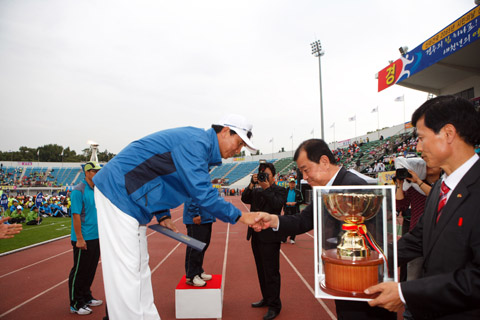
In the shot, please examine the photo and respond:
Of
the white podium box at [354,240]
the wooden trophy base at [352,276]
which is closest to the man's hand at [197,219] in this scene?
the white podium box at [354,240]

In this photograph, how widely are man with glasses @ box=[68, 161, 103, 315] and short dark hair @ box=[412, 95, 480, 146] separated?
400 cm

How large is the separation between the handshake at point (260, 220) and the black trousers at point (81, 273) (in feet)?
9.27

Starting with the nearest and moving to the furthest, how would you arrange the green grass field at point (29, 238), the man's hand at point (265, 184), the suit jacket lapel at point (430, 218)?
the suit jacket lapel at point (430, 218) → the man's hand at point (265, 184) → the green grass field at point (29, 238)

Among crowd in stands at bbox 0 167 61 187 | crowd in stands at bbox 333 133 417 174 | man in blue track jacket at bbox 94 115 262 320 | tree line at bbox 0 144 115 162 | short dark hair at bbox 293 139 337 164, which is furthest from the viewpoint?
tree line at bbox 0 144 115 162

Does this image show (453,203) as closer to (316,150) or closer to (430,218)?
(430,218)

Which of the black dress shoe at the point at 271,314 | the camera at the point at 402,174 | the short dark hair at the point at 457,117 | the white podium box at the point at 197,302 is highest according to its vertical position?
the short dark hair at the point at 457,117

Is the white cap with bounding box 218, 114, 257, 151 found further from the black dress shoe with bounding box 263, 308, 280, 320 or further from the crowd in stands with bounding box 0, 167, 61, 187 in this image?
the crowd in stands with bounding box 0, 167, 61, 187

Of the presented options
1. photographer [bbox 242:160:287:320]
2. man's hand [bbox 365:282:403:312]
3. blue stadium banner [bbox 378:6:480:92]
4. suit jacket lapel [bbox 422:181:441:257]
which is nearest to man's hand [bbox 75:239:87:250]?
photographer [bbox 242:160:287:320]

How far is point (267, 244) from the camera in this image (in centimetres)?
397

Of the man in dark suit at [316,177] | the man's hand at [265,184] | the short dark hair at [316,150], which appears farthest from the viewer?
the man's hand at [265,184]

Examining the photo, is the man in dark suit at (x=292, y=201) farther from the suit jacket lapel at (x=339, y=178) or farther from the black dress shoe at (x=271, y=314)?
the suit jacket lapel at (x=339, y=178)

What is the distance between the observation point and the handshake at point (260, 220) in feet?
7.71

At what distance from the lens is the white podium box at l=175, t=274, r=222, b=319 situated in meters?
3.85

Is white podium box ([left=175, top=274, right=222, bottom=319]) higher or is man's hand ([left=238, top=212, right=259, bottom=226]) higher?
man's hand ([left=238, top=212, right=259, bottom=226])
